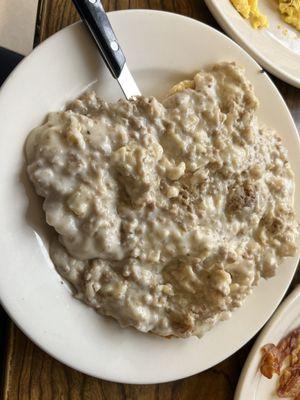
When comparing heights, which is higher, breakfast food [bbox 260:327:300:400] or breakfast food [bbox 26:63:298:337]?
breakfast food [bbox 26:63:298:337]

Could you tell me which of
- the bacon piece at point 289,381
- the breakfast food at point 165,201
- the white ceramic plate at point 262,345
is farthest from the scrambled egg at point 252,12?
the bacon piece at point 289,381

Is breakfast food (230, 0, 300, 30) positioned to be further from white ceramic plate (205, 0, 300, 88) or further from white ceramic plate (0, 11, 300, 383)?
white ceramic plate (0, 11, 300, 383)

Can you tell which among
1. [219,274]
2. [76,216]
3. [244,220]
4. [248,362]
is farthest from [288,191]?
[76,216]

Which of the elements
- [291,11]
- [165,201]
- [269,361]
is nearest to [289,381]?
[269,361]

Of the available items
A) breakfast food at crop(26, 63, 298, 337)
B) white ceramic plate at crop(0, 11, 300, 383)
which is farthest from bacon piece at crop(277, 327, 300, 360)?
breakfast food at crop(26, 63, 298, 337)

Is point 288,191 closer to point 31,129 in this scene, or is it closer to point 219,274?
point 219,274

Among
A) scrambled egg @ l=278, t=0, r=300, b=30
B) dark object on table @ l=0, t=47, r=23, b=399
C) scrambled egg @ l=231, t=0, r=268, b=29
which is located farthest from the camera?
scrambled egg @ l=278, t=0, r=300, b=30

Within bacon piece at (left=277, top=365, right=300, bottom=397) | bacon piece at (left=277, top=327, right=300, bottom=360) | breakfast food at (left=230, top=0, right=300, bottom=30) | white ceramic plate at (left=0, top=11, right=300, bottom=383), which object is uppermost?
breakfast food at (left=230, top=0, right=300, bottom=30)

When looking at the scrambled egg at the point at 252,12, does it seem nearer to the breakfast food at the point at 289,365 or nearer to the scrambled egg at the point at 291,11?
the scrambled egg at the point at 291,11
